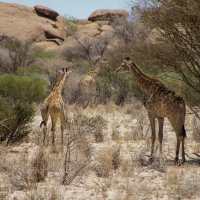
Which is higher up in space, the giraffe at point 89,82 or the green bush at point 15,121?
the giraffe at point 89,82

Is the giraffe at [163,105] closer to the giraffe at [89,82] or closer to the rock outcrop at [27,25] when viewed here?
the giraffe at [89,82]

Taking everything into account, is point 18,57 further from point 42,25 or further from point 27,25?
point 42,25

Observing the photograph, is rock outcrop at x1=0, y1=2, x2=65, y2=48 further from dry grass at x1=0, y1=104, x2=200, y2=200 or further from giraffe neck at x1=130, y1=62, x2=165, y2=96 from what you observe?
dry grass at x1=0, y1=104, x2=200, y2=200

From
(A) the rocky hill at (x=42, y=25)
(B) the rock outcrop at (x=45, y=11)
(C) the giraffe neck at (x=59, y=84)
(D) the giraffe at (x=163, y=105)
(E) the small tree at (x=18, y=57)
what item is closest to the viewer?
(D) the giraffe at (x=163, y=105)

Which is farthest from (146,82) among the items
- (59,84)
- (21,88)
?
(21,88)

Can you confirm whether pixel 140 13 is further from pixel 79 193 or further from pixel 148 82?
pixel 79 193

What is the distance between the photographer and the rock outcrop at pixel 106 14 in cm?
4812

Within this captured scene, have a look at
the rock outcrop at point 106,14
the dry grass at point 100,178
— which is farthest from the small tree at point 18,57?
the rock outcrop at point 106,14

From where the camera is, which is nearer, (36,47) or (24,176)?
(24,176)

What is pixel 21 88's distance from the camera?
17453 mm

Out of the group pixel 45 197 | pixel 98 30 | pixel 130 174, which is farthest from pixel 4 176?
pixel 98 30

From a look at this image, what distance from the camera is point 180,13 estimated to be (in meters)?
8.33

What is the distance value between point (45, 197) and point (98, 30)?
134 ft

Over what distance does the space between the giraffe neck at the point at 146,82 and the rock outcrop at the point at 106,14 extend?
37814 mm
